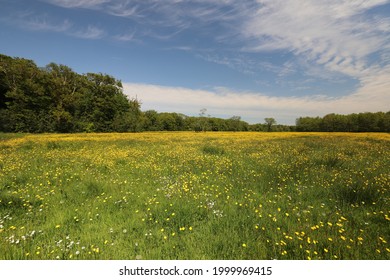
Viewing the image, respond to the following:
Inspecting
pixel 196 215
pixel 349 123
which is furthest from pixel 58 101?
pixel 349 123

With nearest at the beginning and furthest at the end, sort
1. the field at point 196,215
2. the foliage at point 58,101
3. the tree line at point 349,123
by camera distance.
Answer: the field at point 196,215
the foliage at point 58,101
the tree line at point 349,123

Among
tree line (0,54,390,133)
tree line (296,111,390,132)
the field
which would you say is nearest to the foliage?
tree line (0,54,390,133)

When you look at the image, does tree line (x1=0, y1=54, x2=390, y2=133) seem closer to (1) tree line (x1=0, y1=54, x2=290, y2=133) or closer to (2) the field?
(1) tree line (x1=0, y1=54, x2=290, y2=133)

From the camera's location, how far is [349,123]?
3172 inches

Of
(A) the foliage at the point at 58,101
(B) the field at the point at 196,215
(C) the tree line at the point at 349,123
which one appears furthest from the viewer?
(C) the tree line at the point at 349,123

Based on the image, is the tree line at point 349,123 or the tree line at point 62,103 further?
the tree line at point 349,123

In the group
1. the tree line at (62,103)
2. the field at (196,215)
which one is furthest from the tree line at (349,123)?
the field at (196,215)

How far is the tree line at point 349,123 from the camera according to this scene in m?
68.1

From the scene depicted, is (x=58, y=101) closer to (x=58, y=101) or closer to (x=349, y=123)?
(x=58, y=101)

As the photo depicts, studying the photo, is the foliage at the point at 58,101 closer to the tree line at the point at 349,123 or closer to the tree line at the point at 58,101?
the tree line at the point at 58,101

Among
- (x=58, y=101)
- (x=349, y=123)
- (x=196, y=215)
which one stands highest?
(x=58, y=101)

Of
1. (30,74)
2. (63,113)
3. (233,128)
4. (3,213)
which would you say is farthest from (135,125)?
(233,128)
